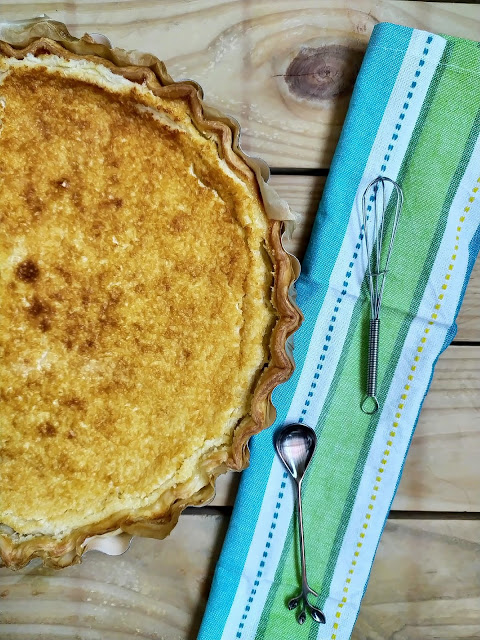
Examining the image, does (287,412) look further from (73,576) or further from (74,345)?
(73,576)

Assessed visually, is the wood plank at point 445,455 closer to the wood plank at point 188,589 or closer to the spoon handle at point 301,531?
the wood plank at point 188,589

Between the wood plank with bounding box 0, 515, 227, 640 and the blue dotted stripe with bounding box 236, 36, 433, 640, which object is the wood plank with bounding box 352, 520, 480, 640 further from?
the wood plank with bounding box 0, 515, 227, 640

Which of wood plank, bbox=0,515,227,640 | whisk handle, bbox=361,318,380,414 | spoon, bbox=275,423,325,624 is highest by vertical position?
whisk handle, bbox=361,318,380,414

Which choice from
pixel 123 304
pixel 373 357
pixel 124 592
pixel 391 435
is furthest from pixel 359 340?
pixel 124 592

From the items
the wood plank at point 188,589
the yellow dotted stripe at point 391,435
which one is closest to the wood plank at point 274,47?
the yellow dotted stripe at point 391,435

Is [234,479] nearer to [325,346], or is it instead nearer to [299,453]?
[299,453]

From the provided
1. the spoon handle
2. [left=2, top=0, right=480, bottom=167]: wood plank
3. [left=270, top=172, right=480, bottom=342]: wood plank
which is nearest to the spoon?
the spoon handle
